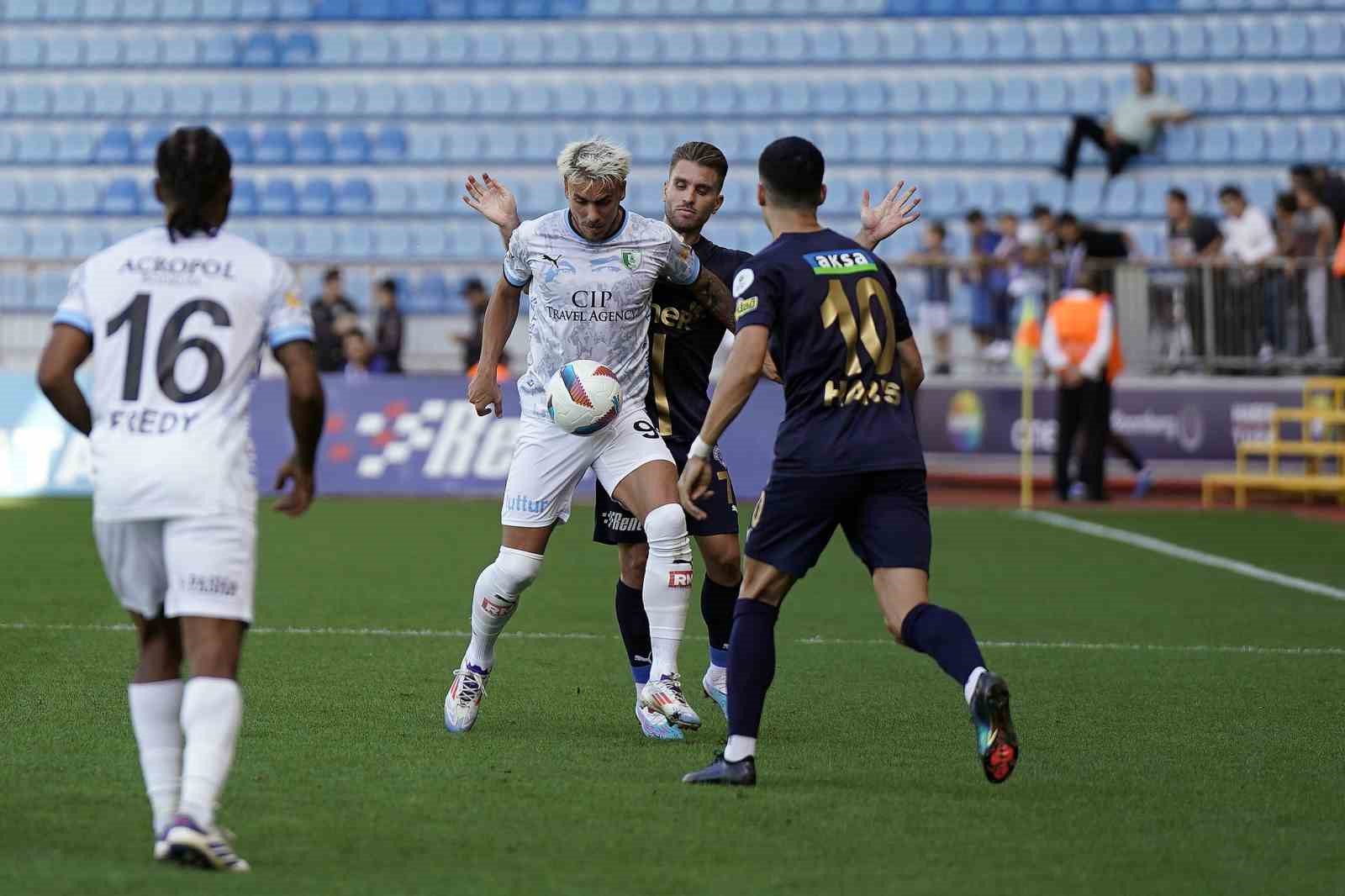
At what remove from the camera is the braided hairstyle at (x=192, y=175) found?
465 centimetres

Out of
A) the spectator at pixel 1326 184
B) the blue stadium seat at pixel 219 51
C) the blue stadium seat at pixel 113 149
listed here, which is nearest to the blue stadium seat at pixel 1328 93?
the spectator at pixel 1326 184

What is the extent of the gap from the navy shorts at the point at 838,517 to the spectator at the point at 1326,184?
49.1 feet

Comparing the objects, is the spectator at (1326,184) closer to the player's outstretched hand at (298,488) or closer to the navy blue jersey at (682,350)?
the navy blue jersey at (682,350)

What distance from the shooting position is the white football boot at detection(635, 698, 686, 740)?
21.9 ft

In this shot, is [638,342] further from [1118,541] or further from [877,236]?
[1118,541]

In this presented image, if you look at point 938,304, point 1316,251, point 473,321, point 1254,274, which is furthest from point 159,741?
point 1316,251

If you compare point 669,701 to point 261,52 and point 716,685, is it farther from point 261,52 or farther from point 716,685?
point 261,52

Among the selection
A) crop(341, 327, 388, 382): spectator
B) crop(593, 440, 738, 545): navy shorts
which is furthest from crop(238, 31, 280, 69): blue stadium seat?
Result: crop(593, 440, 738, 545): navy shorts

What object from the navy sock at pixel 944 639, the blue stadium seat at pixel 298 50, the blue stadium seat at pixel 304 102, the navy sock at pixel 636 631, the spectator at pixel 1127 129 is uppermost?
the blue stadium seat at pixel 298 50

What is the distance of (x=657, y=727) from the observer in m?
6.68

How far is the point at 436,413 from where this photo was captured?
18328mm

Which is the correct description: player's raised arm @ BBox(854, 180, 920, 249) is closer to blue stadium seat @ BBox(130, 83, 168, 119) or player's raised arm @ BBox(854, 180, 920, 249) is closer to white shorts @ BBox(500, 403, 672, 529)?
white shorts @ BBox(500, 403, 672, 529)

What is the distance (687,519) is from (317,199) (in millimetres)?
A: 17841

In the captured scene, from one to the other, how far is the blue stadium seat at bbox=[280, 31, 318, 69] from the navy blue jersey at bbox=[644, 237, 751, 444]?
63.4 feet
